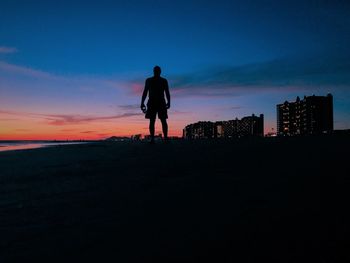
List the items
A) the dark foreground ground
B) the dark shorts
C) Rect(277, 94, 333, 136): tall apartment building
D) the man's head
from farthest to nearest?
Rect(277, 94, 333, 136): tall apartment building, the dark shorts, the man's head, the dark foreground ground

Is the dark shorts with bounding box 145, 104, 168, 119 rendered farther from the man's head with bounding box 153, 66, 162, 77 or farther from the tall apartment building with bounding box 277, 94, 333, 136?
the tall apartment building with bounding box 277, 94, 333, 136

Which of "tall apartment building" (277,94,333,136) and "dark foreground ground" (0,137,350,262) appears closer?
"dark foreground ground" (0,137,350,262)

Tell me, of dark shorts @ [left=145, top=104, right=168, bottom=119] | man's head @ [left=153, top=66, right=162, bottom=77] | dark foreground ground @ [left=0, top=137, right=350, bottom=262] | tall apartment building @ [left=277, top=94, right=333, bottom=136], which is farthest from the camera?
tall apartment building @ [left=277, top=94, right=333, bottom=136]

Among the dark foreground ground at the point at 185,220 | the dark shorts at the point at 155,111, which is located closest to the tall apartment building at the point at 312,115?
the dark shorts at the point at 155,111

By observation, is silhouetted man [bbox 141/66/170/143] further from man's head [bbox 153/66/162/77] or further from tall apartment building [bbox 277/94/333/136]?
tall apartment building [bbox 277/94/333/136]

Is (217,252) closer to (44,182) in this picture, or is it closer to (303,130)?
(44,182)

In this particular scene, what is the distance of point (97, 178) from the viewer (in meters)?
3.47

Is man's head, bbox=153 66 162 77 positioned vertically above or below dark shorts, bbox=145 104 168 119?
above

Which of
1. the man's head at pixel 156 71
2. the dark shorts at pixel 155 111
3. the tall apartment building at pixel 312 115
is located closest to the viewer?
the man's head at pixel 156 71

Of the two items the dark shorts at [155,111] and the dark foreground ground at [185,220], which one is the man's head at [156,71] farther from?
the dark foreground ground at [185,220]

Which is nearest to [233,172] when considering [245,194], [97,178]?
[245,194]

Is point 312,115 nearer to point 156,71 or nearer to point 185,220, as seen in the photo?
point 156,71

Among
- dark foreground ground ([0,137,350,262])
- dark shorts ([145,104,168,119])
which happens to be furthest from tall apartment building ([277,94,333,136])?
dark foreground ground ([0,137,350,262])

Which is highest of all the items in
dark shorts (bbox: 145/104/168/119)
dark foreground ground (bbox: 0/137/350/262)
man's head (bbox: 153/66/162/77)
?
man's head (bbox: 153/66/162/77)
